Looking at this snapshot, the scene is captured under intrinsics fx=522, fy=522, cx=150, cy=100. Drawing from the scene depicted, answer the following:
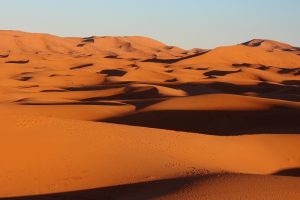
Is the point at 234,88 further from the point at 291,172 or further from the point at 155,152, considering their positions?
the point at 155,152

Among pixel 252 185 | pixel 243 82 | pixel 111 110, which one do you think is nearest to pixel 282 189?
pixel 252 185

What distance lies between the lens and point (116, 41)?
5012 inches

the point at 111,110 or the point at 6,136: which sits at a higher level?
the point at 6,136

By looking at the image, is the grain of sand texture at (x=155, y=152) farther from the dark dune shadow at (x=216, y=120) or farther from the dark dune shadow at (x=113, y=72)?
the dark dune shadow at (x=113, y=72)

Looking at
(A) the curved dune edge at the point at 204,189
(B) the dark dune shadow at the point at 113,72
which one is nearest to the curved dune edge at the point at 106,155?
(A) the curved dune edge at the point at 204,189

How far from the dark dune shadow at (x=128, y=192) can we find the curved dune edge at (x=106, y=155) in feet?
0.67

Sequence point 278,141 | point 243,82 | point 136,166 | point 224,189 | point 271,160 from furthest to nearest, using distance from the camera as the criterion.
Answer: point 243,82, point 278,141, point 271,160, point 136,166, point 224,189

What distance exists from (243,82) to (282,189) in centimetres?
2723

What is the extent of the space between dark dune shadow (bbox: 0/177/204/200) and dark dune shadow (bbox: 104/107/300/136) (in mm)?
8542

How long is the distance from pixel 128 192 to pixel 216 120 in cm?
1016

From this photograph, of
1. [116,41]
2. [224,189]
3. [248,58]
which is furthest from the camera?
[116,41]

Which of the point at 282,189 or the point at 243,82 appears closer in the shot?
the point at 282,189

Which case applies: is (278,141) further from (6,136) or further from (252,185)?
(6,136)

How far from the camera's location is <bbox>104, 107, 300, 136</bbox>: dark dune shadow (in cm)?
1602
